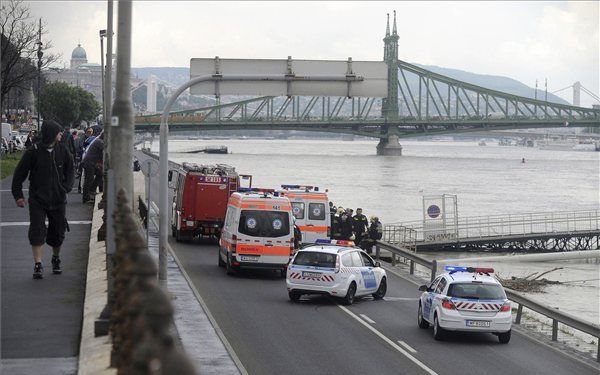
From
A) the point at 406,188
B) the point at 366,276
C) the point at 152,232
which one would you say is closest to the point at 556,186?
the point at 406,188

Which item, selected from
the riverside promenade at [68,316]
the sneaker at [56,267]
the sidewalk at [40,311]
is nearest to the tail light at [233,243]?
the riverside promenade at [68,316]

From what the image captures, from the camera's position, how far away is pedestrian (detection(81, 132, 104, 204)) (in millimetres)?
28656

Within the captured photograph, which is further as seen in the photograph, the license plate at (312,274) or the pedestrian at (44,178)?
the license plate at (312,274)

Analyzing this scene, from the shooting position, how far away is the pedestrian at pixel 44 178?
1390 centimetres

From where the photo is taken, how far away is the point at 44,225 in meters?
14.4

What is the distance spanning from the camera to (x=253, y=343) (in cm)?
1836

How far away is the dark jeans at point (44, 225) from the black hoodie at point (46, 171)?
11 cm

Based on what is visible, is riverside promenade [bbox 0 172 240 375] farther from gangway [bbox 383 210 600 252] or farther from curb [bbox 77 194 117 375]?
gangway [bbox 383 210 600 252]

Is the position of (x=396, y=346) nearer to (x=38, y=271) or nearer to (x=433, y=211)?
(x=38, y=271)

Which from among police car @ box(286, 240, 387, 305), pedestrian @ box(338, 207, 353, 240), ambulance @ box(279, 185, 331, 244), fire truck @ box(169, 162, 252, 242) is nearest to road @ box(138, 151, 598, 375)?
police car @ box(286, 240, 387, 305)

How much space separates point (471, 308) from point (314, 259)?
535 centimetres

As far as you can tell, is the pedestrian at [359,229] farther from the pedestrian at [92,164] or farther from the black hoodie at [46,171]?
the black hoodie at [46,171]

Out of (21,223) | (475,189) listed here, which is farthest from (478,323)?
(475,189)

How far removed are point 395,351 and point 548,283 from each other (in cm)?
2670
